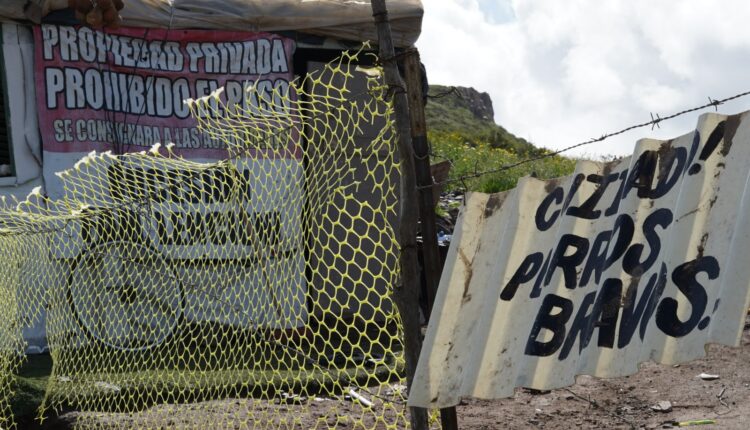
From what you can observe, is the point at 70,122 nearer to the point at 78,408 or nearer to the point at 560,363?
the point at 78,408

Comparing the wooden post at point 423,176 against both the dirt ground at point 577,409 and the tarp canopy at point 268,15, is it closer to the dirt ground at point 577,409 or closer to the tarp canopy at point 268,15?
the dirt ground at point 577,409

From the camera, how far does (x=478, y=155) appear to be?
2427cm

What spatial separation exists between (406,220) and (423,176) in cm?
19

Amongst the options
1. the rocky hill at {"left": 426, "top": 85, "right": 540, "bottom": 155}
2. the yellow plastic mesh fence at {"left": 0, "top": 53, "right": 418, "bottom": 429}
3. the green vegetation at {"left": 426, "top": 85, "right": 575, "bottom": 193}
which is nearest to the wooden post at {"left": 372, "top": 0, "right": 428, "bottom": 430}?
the green vegetation at {"left": 426, "top": 85, "right": 575, "bottom": 193}

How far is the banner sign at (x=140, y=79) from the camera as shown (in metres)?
9.52

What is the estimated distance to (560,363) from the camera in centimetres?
315

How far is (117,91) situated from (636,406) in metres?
5.99

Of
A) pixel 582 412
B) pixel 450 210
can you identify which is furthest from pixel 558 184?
pixel 450 210

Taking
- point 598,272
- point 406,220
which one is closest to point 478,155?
point 406,220

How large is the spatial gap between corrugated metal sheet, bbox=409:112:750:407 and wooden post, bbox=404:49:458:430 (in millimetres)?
263

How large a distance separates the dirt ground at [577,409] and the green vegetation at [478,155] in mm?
1591

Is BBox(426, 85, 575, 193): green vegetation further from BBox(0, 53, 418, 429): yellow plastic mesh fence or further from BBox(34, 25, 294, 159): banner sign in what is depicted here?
BBox(34, 25, 294, 159): banner sign

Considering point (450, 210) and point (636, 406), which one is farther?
point (450, 210)

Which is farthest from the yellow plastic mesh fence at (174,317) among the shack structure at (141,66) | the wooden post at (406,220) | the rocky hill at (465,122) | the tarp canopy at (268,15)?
the rocky hill at (465,122)
